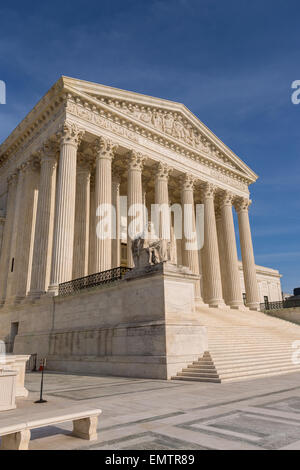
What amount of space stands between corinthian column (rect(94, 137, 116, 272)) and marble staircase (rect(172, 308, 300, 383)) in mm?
7788

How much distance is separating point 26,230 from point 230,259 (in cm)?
1934

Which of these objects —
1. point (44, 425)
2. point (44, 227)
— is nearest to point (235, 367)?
point (44, 425)

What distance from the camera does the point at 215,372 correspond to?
494 inches

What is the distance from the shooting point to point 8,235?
29.5m

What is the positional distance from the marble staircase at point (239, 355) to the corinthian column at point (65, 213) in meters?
9.57

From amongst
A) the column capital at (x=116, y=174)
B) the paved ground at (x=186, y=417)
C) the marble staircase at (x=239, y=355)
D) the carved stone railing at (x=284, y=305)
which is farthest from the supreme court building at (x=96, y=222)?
the paved ground at (x=186, y=417)

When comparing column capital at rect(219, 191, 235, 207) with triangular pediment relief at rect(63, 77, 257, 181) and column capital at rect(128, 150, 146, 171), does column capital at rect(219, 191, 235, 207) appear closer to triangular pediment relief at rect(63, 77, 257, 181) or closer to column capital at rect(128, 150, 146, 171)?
triangular pediment relief at rect(63, 77, 257, 181)

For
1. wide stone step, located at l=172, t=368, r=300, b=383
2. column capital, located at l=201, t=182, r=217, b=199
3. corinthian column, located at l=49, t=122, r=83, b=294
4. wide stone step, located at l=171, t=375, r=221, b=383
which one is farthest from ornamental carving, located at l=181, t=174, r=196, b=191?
wide stone step, located at l=171, t=375, r=221, b=383

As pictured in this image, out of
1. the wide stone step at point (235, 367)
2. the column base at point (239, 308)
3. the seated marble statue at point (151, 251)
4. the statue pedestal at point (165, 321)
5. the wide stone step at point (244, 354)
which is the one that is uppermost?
the seated marble statue at point (151, 251)

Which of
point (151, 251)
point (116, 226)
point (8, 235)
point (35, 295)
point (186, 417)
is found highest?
point (116, 226)

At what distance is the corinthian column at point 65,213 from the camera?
21.2 metres

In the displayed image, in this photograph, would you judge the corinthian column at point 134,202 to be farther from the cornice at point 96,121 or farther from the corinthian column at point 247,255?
the corinthian column at point 247,255

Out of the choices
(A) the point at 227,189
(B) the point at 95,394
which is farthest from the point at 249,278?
(B) the point at 95,394

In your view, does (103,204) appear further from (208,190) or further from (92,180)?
(208,190)
